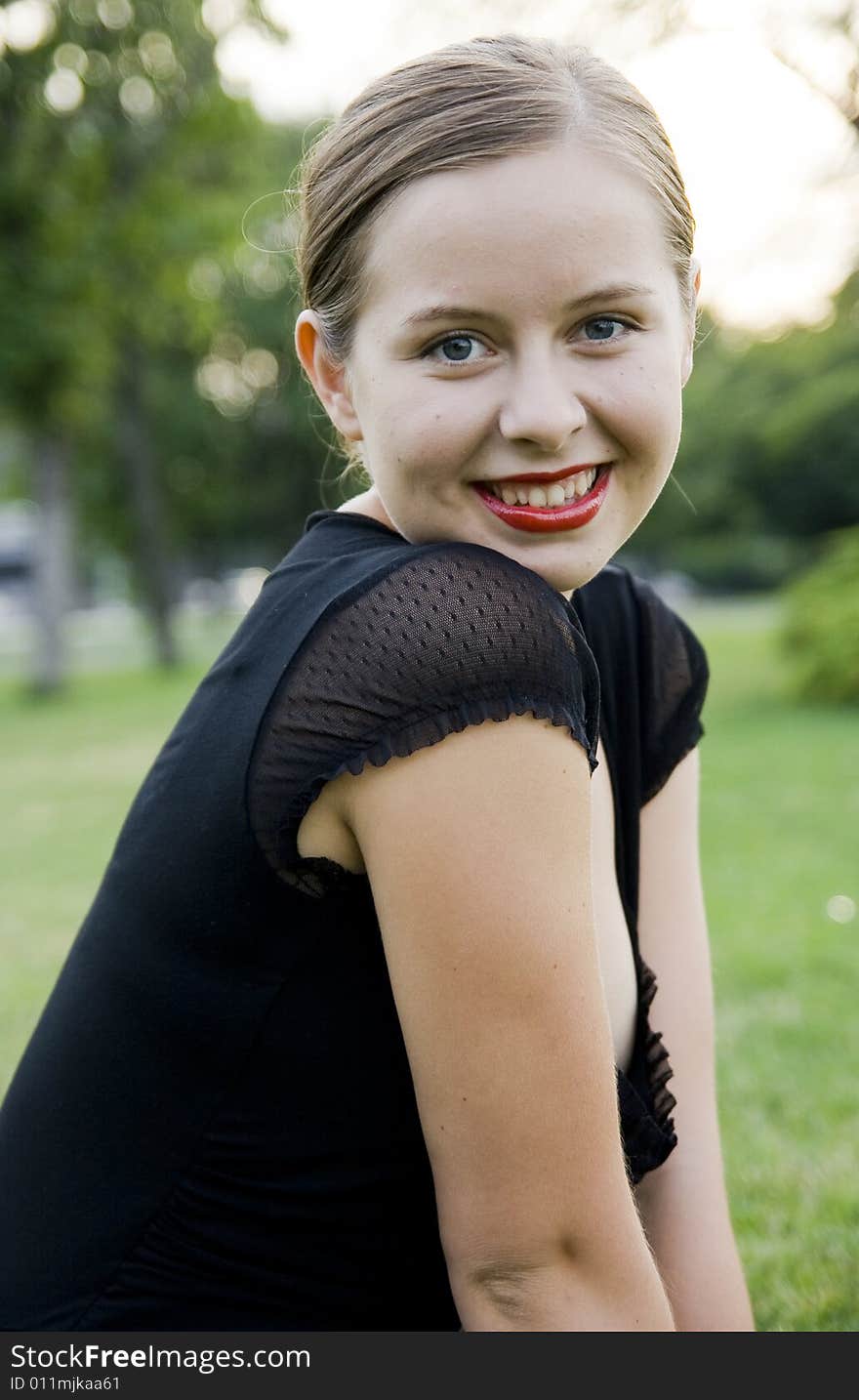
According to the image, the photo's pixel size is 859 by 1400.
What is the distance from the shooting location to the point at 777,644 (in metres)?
15.0

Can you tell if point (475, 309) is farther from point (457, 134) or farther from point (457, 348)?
point (457, 134)

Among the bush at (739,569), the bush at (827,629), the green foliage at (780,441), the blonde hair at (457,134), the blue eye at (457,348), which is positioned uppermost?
the bush at (739,569)

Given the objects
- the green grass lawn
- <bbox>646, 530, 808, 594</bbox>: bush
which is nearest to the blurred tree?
the green grass lawn

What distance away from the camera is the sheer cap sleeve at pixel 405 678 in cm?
116

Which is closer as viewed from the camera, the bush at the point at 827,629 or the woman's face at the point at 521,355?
the woman's face at the point at 521,355

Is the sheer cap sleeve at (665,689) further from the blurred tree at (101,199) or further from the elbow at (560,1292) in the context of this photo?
the blurred tree at (101,199)

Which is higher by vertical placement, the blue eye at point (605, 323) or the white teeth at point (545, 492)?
the blue eye at point (605, 323)

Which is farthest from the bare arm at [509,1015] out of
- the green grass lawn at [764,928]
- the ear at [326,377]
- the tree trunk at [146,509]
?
the tree trunk at [146,509]

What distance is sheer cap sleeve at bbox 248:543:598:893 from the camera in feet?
3.80

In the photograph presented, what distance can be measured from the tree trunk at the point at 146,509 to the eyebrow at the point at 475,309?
2427 cm

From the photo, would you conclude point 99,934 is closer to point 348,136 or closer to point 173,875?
point 173,875

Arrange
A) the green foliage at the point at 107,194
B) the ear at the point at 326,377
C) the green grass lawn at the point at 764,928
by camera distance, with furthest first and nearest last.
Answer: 1. the green foliage at the point at 107,194
2. the green grass lawn at the point at 764,928
3. the ear at the point at 326,377

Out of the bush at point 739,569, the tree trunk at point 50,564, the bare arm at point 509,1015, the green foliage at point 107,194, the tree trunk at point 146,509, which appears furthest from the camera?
the bush at point 739,569

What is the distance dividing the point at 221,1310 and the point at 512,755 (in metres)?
0.66
